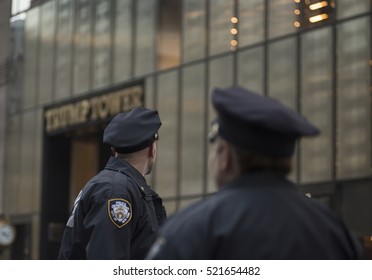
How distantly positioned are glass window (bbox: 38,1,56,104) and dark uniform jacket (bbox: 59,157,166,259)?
24820mm

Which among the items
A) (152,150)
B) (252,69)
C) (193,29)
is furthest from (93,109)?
(152,150)

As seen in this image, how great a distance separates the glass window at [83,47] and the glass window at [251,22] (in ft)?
22.4

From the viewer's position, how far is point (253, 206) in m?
2.65

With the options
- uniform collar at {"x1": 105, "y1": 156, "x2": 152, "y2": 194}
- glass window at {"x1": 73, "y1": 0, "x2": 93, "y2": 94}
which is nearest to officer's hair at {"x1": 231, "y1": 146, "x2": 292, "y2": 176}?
uniform collar at {"x1": 105, "y1": 156, "x2": 152, "y2": 194}

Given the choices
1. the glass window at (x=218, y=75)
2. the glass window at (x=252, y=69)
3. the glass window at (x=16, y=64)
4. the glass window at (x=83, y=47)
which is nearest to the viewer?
the glass window at (x=252, y=69)

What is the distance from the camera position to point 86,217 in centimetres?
505

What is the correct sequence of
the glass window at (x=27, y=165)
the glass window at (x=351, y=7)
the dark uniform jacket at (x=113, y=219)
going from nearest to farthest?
the dark uniform jacket at (x=113, y=219) → the glass window at (x=351, y=7) → the glass window at (x=27, y=165)

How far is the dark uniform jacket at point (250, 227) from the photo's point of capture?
2613mm

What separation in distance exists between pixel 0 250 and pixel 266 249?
26.4 meters

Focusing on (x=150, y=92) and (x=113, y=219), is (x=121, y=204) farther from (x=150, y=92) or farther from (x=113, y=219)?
(x=150, y=92)

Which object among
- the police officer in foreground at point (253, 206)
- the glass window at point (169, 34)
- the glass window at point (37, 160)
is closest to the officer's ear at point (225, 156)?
the police officer in foreground at point (253, 206)

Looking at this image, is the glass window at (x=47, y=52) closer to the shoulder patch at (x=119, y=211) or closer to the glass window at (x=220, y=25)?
the glass window at (x=220, y=25)

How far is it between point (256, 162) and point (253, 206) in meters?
0.14
